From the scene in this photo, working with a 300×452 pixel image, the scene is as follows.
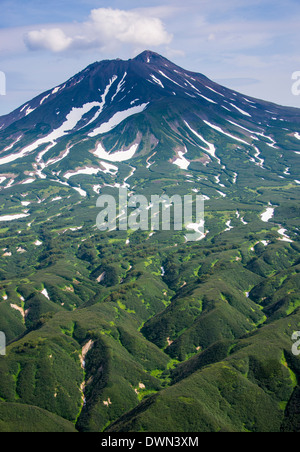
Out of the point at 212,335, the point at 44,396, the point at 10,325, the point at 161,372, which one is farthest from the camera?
the point at 10,325

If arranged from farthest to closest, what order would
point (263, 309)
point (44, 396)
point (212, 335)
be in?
point (263, 309)
point (212, 335)
point (44, 396)

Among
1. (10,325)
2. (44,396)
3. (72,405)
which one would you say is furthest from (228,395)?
(10,325)
